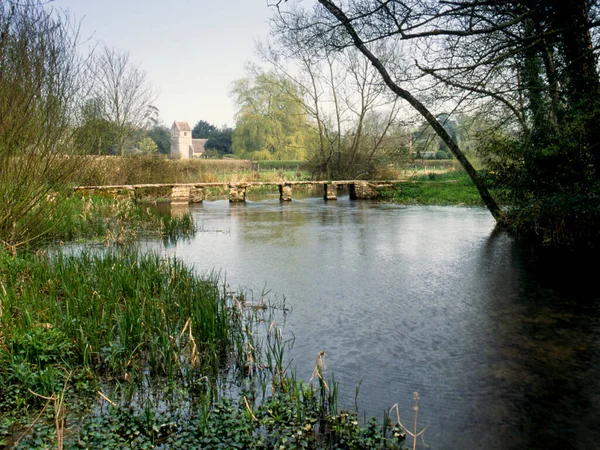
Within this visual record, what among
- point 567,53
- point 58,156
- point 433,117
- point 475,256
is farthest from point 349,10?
point 58,156

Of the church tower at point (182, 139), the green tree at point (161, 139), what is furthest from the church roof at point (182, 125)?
the green tree at point (161, 139)

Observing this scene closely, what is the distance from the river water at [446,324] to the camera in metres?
3.73

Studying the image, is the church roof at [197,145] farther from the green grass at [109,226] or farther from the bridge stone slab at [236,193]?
the green grass at [109,226]

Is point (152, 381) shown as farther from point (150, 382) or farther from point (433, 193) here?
point (433, 193)

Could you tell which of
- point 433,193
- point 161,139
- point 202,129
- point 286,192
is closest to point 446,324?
point 433,193

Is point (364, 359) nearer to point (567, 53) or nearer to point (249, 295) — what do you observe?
point (249, 295)

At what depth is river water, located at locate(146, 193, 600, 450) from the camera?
12.2 ft

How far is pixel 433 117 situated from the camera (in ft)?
40.4

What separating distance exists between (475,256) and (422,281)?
2.47 metres

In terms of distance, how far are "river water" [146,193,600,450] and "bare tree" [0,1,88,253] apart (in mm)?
2607

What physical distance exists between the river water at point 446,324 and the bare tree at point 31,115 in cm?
261

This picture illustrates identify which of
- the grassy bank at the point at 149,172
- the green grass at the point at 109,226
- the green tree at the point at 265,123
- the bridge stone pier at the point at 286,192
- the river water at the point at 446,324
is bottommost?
the river water at the point at 446,324

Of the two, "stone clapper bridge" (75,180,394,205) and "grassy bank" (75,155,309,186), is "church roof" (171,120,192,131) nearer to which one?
"grassy bank" (75,155,309,186)

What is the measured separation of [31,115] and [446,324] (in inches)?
228
